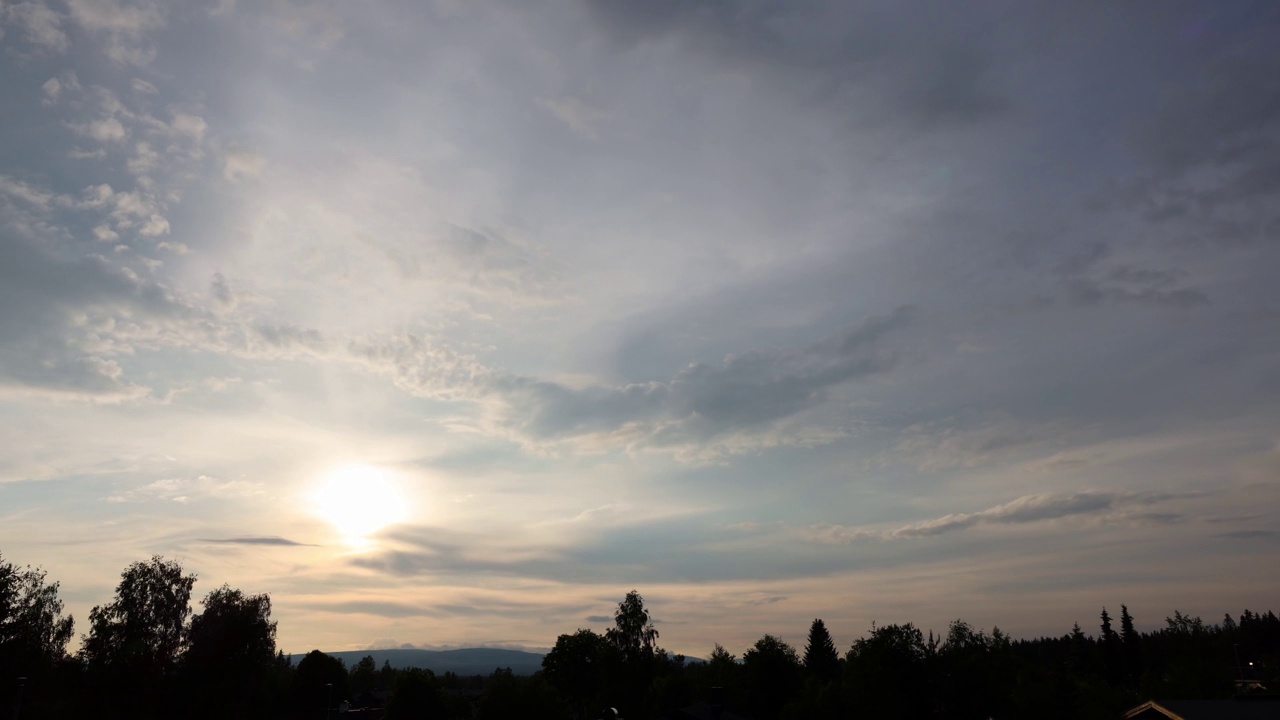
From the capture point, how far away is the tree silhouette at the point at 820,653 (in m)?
140

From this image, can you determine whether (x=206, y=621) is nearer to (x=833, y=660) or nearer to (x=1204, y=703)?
(x=1204, y=703)

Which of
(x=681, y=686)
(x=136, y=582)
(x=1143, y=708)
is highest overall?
(x=136, y=582)

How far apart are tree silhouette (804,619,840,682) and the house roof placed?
352ft

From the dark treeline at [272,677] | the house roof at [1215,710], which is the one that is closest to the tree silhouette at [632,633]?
the dark treeline at [272,677]

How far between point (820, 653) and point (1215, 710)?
374 feet

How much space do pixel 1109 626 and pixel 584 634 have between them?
108m

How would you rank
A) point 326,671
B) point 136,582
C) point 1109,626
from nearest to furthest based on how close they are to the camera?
point 136,582, point 326,671, point 1109,626

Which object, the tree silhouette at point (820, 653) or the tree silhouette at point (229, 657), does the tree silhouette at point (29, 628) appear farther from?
the tree silhouette at point (820, 653)

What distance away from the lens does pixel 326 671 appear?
464ft

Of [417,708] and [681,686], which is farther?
[681,686]

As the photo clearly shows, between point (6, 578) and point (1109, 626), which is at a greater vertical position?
point (6, 578)

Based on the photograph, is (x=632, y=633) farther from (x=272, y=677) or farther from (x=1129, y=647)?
(x=1129, y=647)

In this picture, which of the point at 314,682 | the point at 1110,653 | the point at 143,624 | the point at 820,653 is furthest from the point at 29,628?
the point at 1110,653

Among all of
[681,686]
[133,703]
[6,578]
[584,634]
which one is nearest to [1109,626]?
[681,686]
